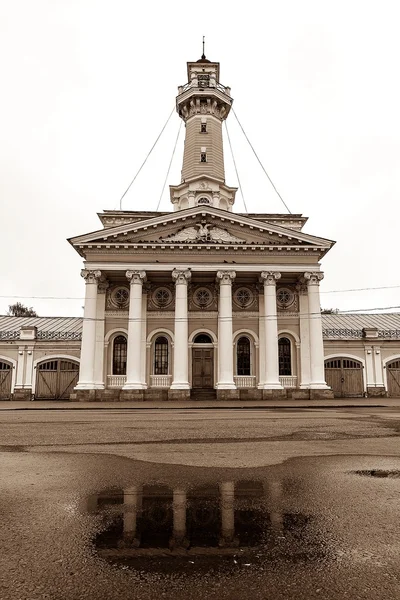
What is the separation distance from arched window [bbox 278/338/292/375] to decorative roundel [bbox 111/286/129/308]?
36.1ft

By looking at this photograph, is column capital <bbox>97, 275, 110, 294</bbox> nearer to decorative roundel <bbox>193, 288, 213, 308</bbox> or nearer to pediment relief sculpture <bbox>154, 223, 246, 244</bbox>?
pediment relief sculpture <bbox>154, 223, 246, 244</bbox>

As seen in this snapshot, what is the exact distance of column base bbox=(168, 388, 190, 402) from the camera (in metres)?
28.1

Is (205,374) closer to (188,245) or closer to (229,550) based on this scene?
(188,245)

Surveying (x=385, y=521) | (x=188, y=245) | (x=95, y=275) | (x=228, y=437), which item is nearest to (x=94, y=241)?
(x=95, y=275)

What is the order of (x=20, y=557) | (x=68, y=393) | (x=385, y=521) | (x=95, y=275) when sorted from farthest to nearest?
(x=68, y=393)
(x=95, y=275)
(x=385, y=521)
(x=20, y=557)

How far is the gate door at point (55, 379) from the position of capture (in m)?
32.7

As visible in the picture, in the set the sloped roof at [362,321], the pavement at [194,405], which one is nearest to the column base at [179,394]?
the pavement at [194,405]

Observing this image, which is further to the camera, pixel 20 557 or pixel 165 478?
pixel 165 478

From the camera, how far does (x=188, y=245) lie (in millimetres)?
30031

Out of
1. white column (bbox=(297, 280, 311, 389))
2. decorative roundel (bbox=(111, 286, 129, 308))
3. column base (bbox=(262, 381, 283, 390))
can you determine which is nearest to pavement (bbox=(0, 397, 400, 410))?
column base (bbox=(262, 381, 283, 390))

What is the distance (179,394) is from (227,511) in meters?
24.0

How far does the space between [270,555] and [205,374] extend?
93.3ft

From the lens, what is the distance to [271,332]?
29.8m

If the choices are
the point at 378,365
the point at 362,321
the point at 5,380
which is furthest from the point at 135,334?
the point at 362,321
